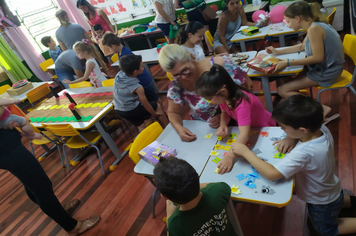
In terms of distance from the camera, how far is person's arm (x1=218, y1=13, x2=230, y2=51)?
3.90 meters

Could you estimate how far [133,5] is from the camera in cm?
696

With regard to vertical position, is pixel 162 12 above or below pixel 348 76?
above

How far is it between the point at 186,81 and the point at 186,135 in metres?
0.47

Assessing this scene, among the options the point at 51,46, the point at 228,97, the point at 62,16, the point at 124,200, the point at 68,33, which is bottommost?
A: the point at 124,200

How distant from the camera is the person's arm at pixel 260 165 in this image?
121cm

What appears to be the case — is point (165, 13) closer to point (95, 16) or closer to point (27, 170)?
point (95, 16)

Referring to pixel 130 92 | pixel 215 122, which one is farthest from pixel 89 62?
pixel 215 122

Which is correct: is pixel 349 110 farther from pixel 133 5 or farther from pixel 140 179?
pixel 133 5

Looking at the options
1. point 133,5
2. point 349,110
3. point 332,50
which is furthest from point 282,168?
point 133,5

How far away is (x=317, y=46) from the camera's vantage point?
7.23ft

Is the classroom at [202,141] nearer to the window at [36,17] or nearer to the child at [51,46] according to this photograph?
the child at [51,46]

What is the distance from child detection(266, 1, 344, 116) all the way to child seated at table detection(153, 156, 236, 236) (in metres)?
1.75

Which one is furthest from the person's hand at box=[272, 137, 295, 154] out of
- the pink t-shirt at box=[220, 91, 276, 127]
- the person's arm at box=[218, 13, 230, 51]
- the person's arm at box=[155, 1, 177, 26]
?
the person's arm at box=[155, 1, 177, 26]

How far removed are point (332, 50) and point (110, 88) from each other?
2.88m
